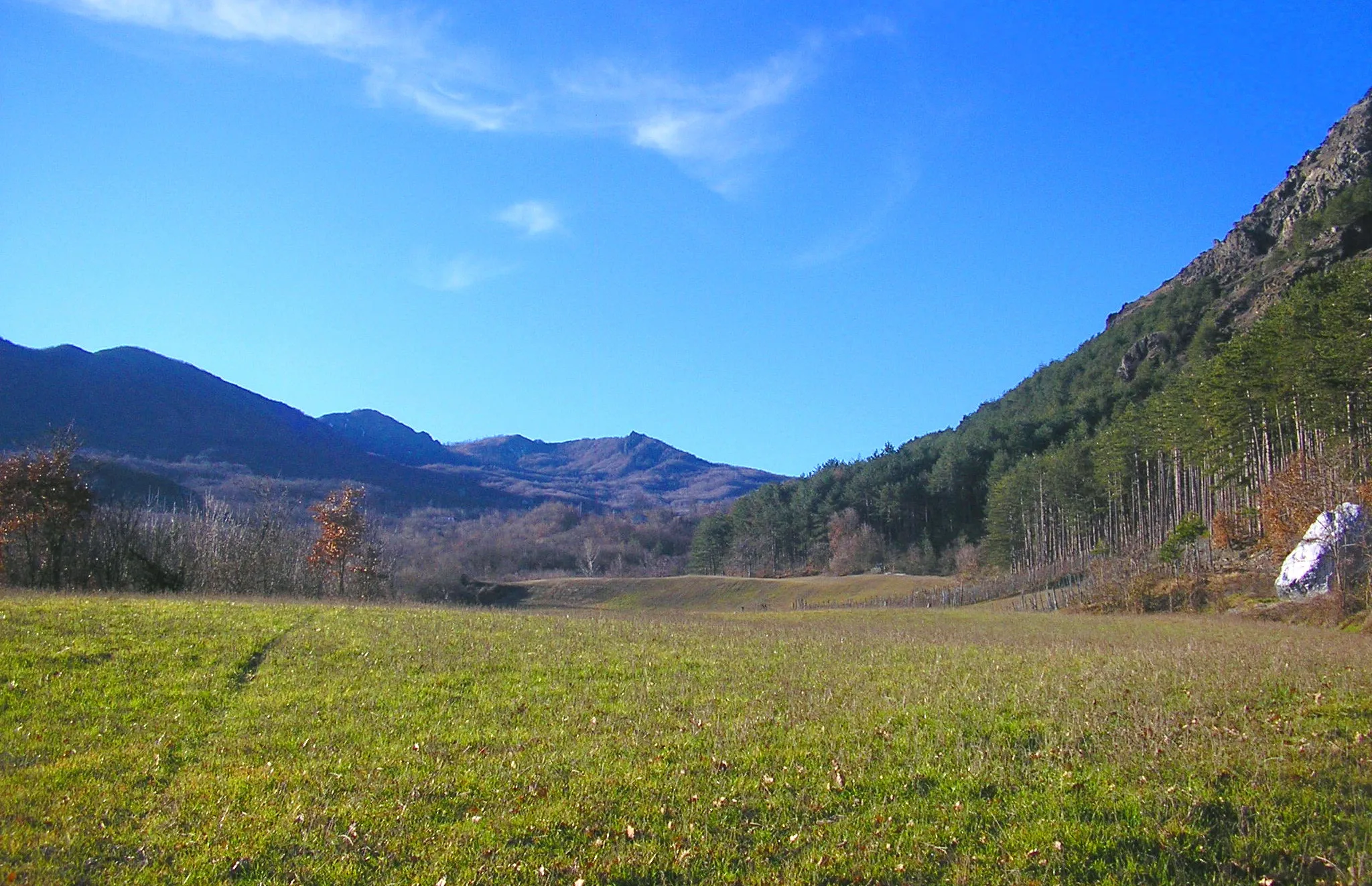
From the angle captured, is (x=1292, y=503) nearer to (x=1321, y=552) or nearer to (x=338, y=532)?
(x=1321, y=552)

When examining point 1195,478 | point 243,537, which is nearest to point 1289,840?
point 243,537

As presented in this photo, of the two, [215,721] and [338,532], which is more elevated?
[338,532]

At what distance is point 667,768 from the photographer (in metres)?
9.70

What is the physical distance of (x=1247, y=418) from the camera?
59.1 m

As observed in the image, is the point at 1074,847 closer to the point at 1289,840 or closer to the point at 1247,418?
the point at 1289,840

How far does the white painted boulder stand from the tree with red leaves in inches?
2089

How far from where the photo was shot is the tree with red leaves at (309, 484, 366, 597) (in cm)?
5912

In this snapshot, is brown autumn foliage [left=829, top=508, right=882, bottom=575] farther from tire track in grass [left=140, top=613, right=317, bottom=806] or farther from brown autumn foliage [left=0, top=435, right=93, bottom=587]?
tire track in grass [left=140, top=613, right=317, bottom=806]

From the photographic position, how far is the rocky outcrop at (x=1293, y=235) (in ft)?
345

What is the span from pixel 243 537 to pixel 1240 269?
437ft

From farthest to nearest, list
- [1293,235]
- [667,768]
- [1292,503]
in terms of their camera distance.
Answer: [1293,235], [1292,503], [667,768]

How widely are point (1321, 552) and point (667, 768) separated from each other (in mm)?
37774

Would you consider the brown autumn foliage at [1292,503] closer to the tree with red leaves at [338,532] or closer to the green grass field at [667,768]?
the green grass field at [667,768]

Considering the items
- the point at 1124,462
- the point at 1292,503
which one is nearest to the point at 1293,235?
the point at 1124,462
